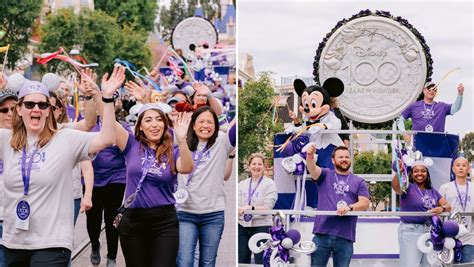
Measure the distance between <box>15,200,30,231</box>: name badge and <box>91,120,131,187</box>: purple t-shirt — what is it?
3838 mm

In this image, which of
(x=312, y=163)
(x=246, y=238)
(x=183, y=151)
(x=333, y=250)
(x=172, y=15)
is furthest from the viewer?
(x=172, y=15)

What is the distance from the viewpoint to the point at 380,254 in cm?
895

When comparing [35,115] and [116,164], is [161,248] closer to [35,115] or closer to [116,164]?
[35,115]

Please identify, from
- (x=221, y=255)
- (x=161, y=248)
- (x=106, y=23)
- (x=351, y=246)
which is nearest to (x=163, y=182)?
(x=161, y=248)

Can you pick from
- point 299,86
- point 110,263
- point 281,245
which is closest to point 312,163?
point 281,245

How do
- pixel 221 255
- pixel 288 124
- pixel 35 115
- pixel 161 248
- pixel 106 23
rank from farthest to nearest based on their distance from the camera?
pixel 106 23
pixel 221 255
pixel 288 124
pixel 161 248
pixel 35 115

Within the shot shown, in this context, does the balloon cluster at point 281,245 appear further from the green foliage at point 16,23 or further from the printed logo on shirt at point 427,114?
the green foliage at point 16,23

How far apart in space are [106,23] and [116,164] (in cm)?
3633

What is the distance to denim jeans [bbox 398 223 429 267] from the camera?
28.2 feet

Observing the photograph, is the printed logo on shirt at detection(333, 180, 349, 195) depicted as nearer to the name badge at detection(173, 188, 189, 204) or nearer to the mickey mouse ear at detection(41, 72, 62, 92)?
the name badge at detection(173, 188, 189, 204)

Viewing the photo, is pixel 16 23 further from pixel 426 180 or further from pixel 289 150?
pixel 426 180

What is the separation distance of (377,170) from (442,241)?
1.00m

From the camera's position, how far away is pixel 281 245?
27.4ft

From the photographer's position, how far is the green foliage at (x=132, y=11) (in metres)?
50.4
